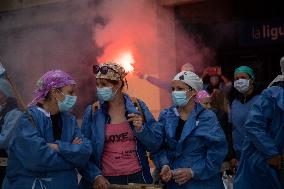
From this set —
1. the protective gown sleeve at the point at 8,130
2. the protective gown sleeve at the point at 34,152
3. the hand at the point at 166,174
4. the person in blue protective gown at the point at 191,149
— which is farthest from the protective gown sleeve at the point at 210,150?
the protective gown sleeve at the point at 8,130

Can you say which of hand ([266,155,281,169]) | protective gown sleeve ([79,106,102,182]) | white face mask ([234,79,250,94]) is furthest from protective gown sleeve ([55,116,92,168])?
white face mask ([234,79,250,94])

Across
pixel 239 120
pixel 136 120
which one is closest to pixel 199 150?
pixel 136 120

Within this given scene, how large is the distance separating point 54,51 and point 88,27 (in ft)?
2.40

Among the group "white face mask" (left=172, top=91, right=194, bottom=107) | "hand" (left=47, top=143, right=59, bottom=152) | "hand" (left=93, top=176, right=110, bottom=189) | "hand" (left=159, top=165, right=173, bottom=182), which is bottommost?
"hand" (left=93, top=176, right=110, bottom=189)

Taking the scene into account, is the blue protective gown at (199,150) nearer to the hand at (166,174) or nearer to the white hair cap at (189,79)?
the hand at (166,174)

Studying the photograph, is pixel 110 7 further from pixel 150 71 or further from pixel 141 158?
pixel 141 158

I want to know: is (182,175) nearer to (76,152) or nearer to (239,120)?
(76,152)

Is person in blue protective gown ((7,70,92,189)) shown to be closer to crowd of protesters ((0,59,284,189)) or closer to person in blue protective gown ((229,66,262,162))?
crowd of protesters ((0,59,284,189))

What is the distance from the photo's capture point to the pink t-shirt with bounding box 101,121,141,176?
4238 mm

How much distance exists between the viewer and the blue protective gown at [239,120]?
6082mm

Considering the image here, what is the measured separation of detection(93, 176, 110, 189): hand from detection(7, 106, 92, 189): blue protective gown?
19cm

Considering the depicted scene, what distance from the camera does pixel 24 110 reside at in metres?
3.93

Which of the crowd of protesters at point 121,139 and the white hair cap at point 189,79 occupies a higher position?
the white hair cap at point 189,79

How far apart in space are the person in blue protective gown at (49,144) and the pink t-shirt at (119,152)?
0.83ft
